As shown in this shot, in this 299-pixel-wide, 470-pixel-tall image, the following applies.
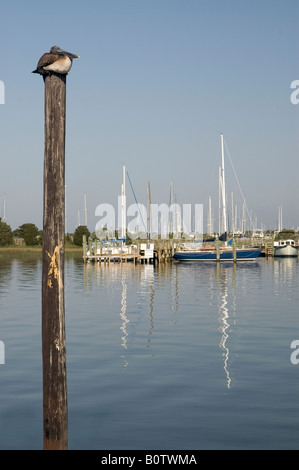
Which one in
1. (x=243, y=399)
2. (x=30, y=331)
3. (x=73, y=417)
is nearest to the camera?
(x=73, y=417)

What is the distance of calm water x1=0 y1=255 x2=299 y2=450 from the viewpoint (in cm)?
1079

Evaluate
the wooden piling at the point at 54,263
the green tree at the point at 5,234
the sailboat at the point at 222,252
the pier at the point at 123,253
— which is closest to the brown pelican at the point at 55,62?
the wooden piling at the point at 54,263

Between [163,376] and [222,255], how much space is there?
6364 centimetres

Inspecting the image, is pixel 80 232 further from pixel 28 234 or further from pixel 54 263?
pixel 54 263

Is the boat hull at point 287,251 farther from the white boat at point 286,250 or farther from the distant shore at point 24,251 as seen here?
the distant shore at point 24,251

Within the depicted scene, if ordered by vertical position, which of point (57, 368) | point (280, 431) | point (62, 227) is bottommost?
point (280, 431)

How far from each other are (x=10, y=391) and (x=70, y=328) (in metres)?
9.04

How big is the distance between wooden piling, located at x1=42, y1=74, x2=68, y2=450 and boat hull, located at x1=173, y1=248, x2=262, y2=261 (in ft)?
224

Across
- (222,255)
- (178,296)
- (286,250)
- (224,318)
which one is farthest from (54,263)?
(286,250)

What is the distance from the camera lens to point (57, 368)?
8805 millimetres

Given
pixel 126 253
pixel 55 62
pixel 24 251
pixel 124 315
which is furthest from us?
pixel 24 251

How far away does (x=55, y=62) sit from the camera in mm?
8742
